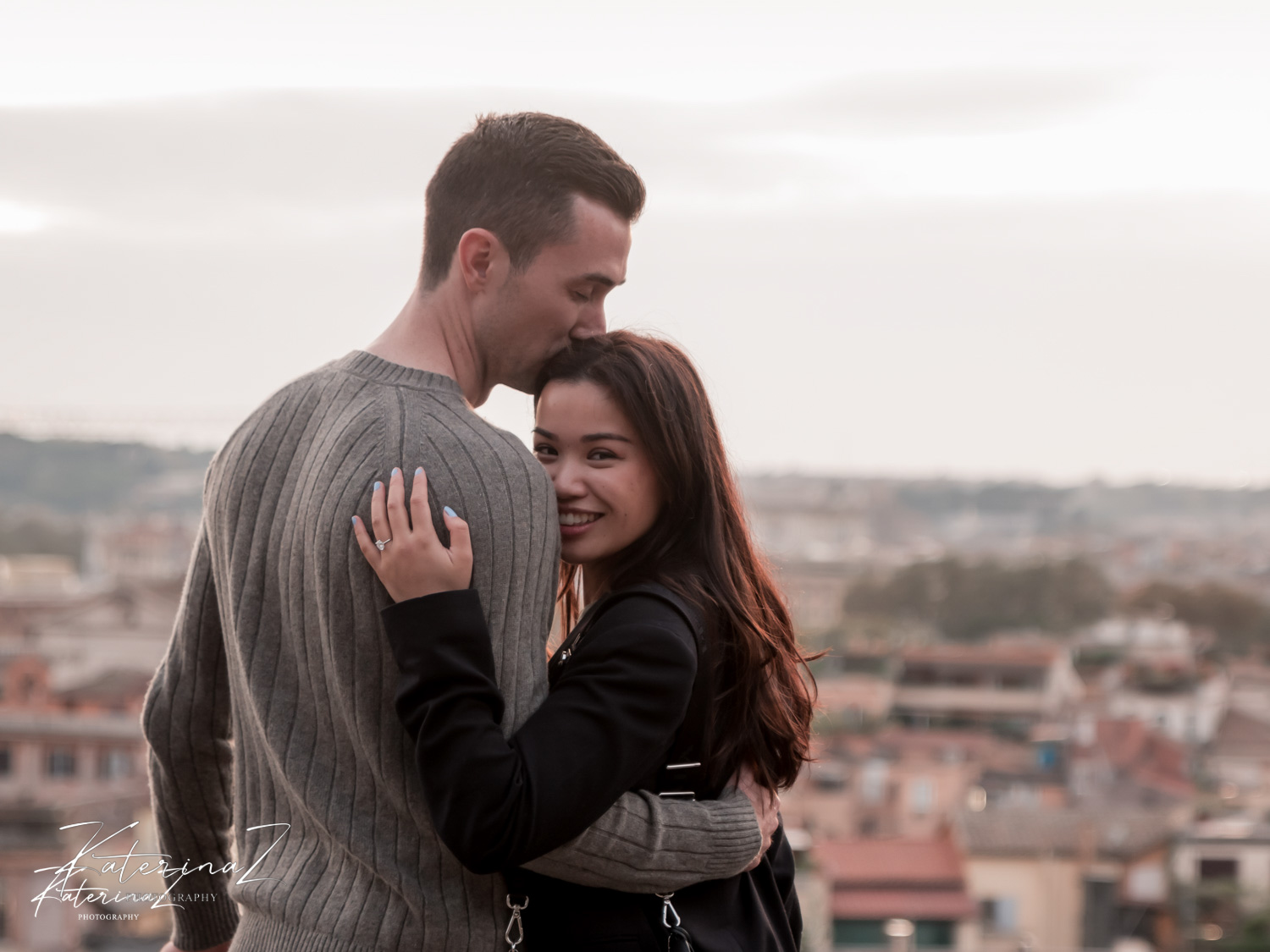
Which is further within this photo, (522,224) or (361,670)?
(522,224)

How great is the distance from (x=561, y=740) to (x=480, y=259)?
0.44 meters

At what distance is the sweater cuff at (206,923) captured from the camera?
1400 millimetres

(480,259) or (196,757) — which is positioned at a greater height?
(480,259)

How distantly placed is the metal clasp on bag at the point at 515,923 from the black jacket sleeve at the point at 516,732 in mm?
98

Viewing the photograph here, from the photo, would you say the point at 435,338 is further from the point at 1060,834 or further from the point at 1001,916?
the point at 1060,834

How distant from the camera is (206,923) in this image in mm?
1404

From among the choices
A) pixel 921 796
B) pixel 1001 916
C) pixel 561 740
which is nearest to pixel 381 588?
pixel 561 740

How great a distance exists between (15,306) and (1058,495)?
106 feet

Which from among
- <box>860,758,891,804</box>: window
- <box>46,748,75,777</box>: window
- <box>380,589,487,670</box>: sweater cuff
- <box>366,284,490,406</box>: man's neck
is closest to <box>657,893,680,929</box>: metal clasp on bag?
<box>380,589,487,670</box>: sweater cuff

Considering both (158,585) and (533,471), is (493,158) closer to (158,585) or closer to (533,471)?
(533,471)

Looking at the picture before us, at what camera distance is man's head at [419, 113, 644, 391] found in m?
1.17

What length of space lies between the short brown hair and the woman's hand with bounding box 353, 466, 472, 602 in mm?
262

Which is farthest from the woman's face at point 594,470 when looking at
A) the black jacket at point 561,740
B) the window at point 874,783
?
the window at point 874,783

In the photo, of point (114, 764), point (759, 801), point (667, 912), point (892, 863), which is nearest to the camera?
point (667, 912)
